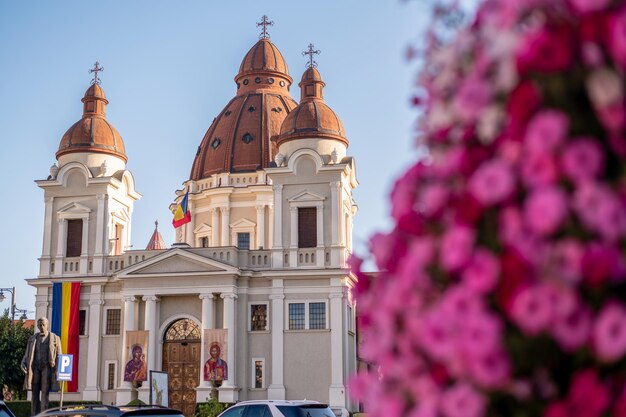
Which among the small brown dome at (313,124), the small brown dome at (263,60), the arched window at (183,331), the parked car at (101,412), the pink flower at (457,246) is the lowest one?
the parked car at (101,412)

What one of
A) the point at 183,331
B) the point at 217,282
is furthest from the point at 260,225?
the point at 183,331

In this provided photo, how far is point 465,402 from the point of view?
2.82 meters

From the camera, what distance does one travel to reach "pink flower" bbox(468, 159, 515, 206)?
2814 mm

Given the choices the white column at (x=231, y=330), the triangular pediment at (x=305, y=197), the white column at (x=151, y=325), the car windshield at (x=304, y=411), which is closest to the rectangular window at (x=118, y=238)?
the white column at (x=151, y=325)

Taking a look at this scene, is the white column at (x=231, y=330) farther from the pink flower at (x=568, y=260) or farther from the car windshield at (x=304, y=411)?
the pink flower at (x=568, y=260)

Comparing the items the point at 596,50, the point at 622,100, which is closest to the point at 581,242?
the point at 622,100

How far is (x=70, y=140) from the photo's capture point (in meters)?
49.3

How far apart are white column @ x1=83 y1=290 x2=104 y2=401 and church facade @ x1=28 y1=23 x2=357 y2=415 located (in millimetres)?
58

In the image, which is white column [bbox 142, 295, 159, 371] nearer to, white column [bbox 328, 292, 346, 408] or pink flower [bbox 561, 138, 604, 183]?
white column [bbox 328, 292, 346, 408]

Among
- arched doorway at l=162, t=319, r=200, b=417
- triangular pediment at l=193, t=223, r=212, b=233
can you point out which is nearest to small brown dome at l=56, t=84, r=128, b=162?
triangular pediment at l=193, t=223, r=212, b=233

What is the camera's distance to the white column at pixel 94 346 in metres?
44.2

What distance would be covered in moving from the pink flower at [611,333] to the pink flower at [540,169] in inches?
18.1

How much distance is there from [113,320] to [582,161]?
A: 149ft

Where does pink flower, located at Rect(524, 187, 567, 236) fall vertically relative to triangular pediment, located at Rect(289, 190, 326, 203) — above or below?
below
